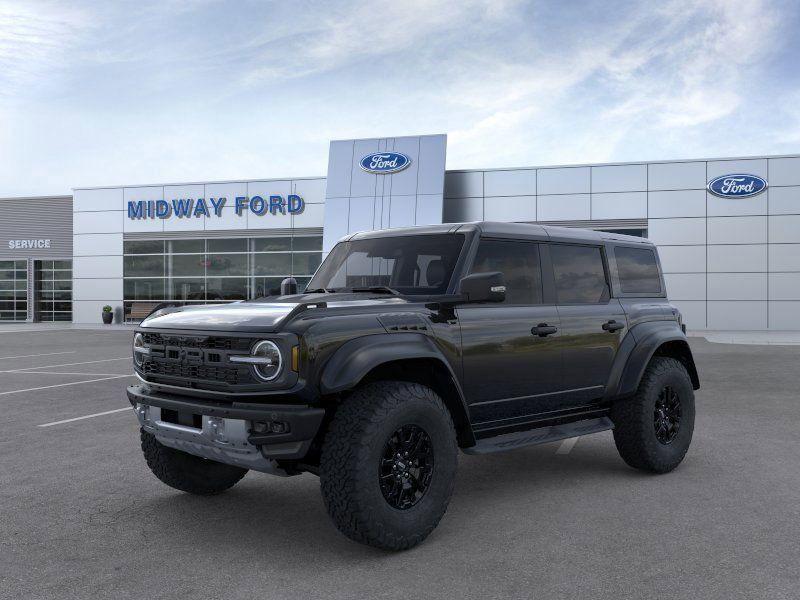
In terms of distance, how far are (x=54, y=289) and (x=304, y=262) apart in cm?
1724

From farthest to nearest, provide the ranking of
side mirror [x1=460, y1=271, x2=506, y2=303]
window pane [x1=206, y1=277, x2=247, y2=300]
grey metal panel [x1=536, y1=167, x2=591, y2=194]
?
window pane [x1=206, y1=277, x2=247, y2=300]
grey metal panel [x1=536, y1=167, x2=591, y2=194]
side mirror [x1=460, y1=271, x2=506, y2=303]

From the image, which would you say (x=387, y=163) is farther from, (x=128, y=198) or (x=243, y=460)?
(x=243, y=460)

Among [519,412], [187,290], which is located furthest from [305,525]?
[187,290]

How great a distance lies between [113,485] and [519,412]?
3.13 metres

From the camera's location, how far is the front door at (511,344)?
15.8 ft

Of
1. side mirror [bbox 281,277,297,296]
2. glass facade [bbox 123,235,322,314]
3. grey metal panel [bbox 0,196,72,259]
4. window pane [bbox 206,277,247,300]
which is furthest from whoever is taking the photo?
grey metal panel [bbox 0,196,72,259]

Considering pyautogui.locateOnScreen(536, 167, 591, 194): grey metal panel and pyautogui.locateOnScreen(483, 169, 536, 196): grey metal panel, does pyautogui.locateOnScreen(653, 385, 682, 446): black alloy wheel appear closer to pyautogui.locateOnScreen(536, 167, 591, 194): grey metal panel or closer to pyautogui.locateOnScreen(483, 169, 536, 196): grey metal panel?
pyautogui.locateOnScreen(536, 167, 591, 194): grey metal panel

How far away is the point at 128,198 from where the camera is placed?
3456 centimetres

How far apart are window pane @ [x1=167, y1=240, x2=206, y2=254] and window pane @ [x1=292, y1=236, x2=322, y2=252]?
4.53 meters

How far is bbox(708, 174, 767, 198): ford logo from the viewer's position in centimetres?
2791

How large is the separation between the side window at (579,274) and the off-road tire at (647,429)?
780mm

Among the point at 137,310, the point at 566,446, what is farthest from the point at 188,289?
the point at 566,446

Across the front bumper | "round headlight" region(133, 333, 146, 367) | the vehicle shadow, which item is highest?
"round headlight" region(133, 333, 146, 367)

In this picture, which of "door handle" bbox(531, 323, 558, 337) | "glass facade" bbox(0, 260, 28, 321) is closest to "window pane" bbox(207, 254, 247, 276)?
"glass facade" bbox(0, 260, 28, 321)
